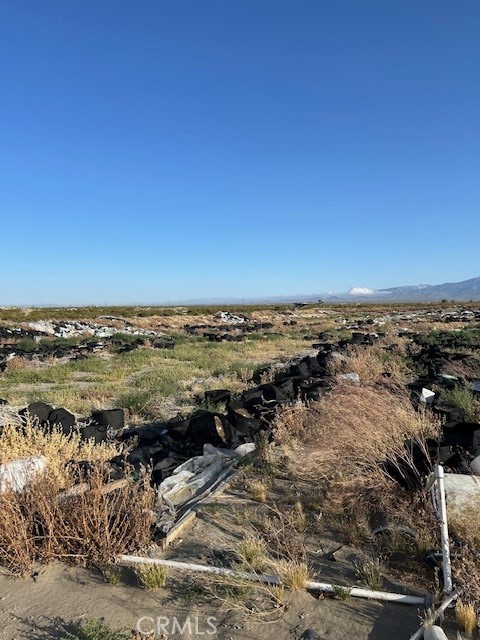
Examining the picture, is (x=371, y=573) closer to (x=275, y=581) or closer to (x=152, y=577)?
(x=275, y=581)

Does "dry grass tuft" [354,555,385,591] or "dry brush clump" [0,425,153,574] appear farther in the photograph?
"dry brush clump" [0,425,153,574]

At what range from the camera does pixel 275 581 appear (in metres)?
3.65

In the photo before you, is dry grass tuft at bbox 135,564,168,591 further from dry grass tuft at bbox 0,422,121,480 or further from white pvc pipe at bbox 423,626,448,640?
white pvc pipe at bbox 423,626,448,640

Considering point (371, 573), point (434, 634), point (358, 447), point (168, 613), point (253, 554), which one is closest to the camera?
point (434, 634)

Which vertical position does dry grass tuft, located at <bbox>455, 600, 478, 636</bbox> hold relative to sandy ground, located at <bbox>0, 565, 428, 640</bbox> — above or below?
above

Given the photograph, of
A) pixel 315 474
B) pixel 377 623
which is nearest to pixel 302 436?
pixel 315 474

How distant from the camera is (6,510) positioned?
14.3 ft

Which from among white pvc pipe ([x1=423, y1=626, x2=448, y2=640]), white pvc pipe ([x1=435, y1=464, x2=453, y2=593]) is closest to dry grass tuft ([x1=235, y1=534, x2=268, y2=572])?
white pvc pipe ([x1=423, y1=626, x2=448, y2=640])

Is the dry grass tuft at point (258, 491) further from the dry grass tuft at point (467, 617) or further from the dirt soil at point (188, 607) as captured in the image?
the dry grass tuft at point (467, 617)

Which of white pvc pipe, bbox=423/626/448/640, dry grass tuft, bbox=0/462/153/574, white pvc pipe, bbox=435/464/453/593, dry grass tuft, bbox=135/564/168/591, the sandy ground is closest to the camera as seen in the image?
white pvc pipe, bbox=423/626/448/640

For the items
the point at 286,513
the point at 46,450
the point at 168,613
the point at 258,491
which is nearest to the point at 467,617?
the point at 286,513

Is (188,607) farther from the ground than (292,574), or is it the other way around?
(292,574)

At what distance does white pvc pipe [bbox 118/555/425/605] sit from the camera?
3471 mm

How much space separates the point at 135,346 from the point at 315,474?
1923 cm
